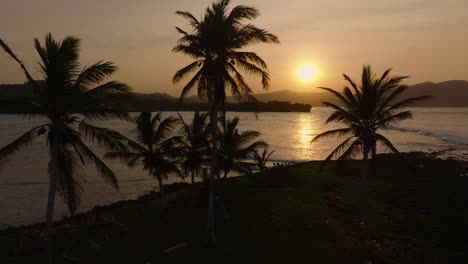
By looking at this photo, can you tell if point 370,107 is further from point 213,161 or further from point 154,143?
point 154,143

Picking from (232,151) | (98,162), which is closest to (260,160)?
(232,151)

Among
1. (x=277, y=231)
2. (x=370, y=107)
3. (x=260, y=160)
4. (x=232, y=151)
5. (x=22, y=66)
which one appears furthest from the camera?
(x=260, y=160)

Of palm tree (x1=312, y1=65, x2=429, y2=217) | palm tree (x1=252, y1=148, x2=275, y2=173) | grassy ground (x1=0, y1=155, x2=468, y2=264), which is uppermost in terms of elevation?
palm tree (x1=312, y1=65, x2=429, y2=217)

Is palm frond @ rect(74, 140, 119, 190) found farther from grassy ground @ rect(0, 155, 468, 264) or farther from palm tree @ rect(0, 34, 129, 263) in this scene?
grassy ground @ rect(0, 155, 468, 264)

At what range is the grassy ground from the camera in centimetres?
1956

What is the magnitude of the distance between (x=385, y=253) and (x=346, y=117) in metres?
7.28

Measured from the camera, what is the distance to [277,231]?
23.3m

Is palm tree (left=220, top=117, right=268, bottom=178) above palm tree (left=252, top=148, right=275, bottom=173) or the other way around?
above

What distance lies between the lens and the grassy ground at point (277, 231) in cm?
1956

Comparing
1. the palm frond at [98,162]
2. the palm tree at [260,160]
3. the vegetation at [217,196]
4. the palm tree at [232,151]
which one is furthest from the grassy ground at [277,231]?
the palm frond at [98,162]

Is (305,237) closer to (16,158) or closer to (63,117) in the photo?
(63,117)

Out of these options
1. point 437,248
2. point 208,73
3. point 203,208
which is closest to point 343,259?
point 437,248

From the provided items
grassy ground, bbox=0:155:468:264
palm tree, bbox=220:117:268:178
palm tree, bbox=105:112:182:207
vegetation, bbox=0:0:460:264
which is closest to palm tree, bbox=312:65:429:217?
vegetation, bbox=0:0:460:264

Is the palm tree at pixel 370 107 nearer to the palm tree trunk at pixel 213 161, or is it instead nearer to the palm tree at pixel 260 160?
the palm tree trunk at pixel 213 161
